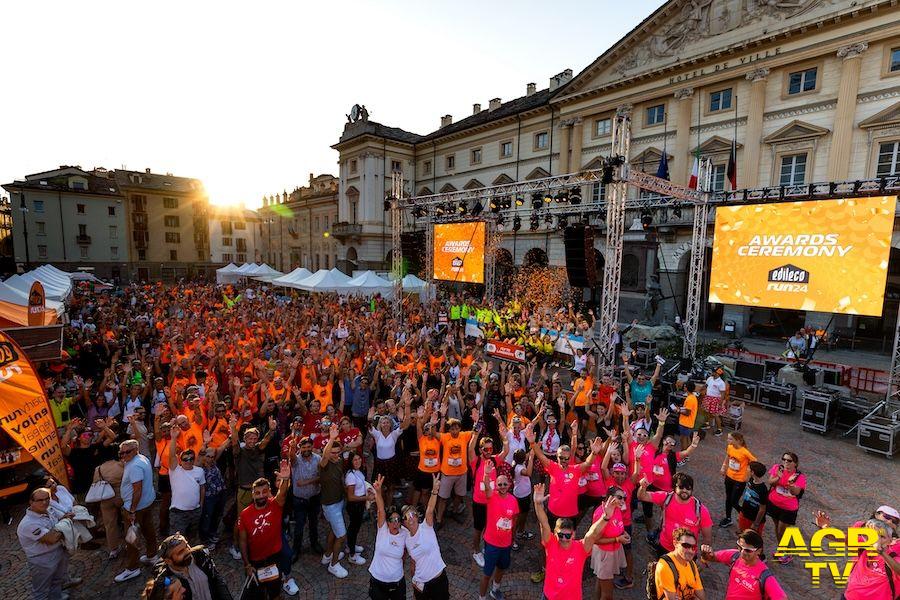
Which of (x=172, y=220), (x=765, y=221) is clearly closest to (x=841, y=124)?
(x=765, y=221)

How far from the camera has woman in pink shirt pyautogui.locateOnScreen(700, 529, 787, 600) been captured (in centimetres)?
364

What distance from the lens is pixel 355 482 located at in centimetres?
547

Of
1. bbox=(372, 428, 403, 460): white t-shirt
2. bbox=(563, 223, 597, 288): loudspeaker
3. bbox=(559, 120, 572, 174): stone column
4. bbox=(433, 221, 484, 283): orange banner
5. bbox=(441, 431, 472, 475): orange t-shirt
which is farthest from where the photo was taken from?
bbox=(559, 120, 572, 174): stone column

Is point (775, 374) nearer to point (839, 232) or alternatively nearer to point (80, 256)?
point (839, 232)

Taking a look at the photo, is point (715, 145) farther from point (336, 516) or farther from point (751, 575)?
point (336, 516)

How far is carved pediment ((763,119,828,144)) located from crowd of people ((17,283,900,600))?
18.3 metres

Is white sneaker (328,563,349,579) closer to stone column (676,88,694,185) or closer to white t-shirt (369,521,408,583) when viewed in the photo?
white t-shirt (369,521,408,583)

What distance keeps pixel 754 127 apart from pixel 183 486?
90.9 feet

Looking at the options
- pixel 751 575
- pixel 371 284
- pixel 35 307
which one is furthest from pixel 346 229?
pixel 751 575

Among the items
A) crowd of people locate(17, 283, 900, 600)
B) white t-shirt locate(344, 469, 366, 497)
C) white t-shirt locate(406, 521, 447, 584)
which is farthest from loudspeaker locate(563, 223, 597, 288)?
white t-shirt locate(406, 521, 447, 584)

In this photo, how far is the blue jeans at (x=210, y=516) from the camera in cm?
566

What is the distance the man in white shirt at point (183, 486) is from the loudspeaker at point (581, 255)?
1127 cm

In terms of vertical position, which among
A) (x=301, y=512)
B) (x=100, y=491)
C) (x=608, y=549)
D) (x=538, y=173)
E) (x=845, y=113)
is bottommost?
(x=301, y=512)

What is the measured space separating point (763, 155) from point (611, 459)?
23.7 metres
